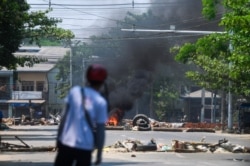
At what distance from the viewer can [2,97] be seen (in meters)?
81.4

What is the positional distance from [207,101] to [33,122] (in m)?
27.8

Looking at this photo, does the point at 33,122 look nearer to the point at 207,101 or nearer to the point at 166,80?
the point at 166,80

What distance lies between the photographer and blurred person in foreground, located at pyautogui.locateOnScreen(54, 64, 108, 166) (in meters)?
7.59

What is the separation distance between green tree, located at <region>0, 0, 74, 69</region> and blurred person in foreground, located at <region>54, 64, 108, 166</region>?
13.5 metres

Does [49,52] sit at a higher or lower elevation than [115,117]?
higher

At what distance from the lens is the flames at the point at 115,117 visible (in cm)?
5456

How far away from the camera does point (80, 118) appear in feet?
24.9

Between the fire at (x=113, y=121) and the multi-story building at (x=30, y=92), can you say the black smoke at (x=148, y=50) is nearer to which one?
the fire at (x=113, y=121)

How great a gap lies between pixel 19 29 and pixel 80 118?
74.9ft

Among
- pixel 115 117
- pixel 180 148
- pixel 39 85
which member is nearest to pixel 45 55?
pixel 39 85

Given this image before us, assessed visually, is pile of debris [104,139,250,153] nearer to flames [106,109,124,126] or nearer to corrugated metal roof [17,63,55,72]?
flames [106,109,124,126]

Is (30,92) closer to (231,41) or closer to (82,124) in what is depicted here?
(231,41)

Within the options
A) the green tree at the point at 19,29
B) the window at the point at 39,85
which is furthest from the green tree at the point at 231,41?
the window at the point at 39,85

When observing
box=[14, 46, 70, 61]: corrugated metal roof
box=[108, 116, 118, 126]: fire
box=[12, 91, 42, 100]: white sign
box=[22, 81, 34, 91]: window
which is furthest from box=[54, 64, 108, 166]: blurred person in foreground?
box=[14, 46, 70, 61]: corrugated metal roof
